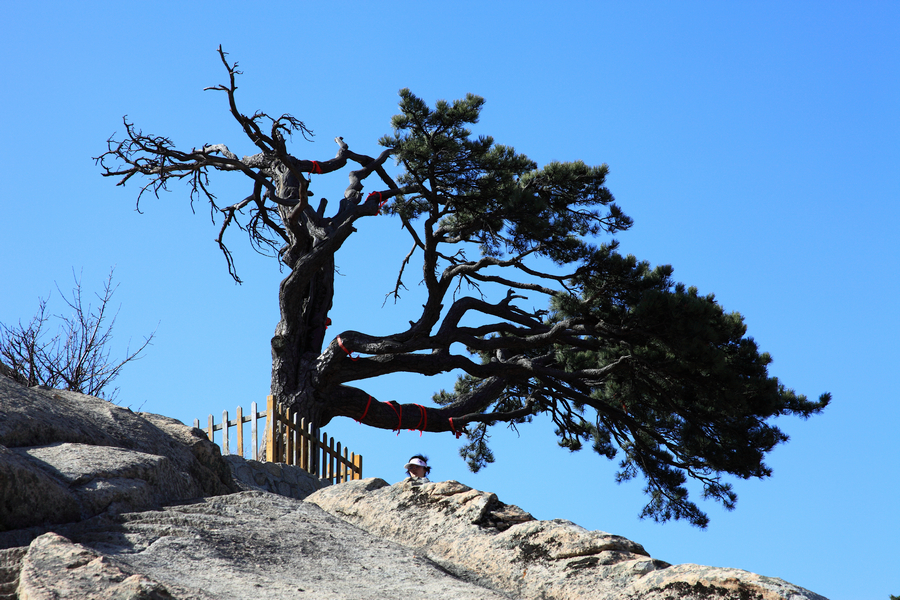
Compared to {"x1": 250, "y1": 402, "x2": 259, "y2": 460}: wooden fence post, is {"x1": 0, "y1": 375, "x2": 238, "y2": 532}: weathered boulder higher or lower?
lower

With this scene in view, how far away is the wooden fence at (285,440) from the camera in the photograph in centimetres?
962

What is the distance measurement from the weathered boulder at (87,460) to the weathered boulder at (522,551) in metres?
0.89

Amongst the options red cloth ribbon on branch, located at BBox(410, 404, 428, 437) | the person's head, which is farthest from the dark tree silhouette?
the person's head

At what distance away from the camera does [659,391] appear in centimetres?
1096

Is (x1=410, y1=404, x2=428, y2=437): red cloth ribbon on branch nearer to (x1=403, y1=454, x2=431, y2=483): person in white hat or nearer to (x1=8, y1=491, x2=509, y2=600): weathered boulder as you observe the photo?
(x1=403, y1=454, x2=431, y2=483): person in white hat

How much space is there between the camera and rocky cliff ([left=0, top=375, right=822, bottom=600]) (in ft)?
8.34

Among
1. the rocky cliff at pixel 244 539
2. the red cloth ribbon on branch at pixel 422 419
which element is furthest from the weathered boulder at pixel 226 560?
the red cloth ribbon on branch at pixel 422 419

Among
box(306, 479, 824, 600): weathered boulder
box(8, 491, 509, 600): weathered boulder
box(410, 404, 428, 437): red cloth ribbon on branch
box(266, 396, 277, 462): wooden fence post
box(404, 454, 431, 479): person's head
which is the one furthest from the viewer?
box(410, 404, 428, 437): red cloth ribbon on branch

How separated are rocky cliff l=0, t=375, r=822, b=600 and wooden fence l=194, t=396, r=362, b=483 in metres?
5.32

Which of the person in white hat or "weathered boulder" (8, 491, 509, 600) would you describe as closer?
"weathered boulder" (8, 491, 509, 600)

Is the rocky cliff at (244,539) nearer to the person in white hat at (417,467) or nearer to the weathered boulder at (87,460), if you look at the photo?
the weathered boulder at (87,460)

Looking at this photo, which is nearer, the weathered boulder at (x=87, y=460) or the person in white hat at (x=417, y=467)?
the weathered boulder at (x=87, y=460)

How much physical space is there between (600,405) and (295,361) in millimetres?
4922

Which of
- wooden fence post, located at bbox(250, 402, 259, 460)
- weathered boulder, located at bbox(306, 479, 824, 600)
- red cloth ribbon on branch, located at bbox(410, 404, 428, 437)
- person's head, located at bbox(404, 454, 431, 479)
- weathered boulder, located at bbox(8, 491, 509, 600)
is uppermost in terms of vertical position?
red cloth ribbon on branch, located at bbox(410, 404, 428, 437)
